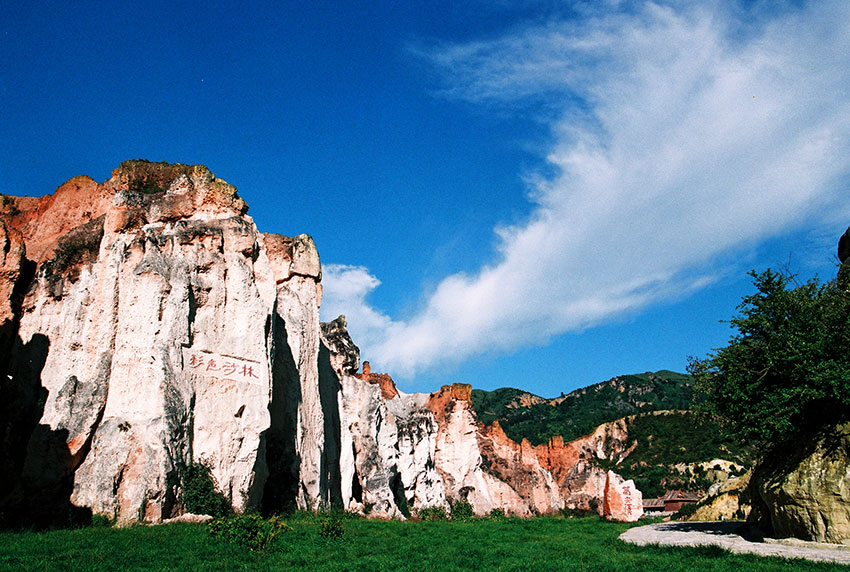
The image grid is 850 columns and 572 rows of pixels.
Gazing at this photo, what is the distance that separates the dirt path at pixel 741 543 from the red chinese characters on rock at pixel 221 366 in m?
13.7

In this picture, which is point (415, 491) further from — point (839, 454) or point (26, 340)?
point (839, 454)

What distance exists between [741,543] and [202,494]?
1557 cm

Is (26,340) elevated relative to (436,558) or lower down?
elevated

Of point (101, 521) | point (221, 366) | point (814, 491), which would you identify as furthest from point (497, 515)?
point (101, 521)

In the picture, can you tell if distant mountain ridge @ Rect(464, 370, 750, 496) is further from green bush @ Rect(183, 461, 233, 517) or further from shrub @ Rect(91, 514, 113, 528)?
shrub @ Rect(91, 514, 113, 528)

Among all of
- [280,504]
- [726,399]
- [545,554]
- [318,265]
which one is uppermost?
[318,265]

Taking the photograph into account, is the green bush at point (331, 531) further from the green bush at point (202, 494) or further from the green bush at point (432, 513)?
the green bush at point (432, 513)

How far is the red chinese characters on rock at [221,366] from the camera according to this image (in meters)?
20.9

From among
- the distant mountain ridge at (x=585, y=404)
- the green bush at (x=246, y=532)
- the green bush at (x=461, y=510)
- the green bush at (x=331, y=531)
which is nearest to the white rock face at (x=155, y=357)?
the green bush at (x=246, y=532)

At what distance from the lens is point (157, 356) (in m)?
19.9

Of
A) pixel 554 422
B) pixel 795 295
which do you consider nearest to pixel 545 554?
pixel 795 295

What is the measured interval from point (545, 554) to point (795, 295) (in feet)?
39.1

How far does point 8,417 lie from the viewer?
20844 mm

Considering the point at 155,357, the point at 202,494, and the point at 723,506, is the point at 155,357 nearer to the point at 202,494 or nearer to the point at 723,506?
the point at 202,494
